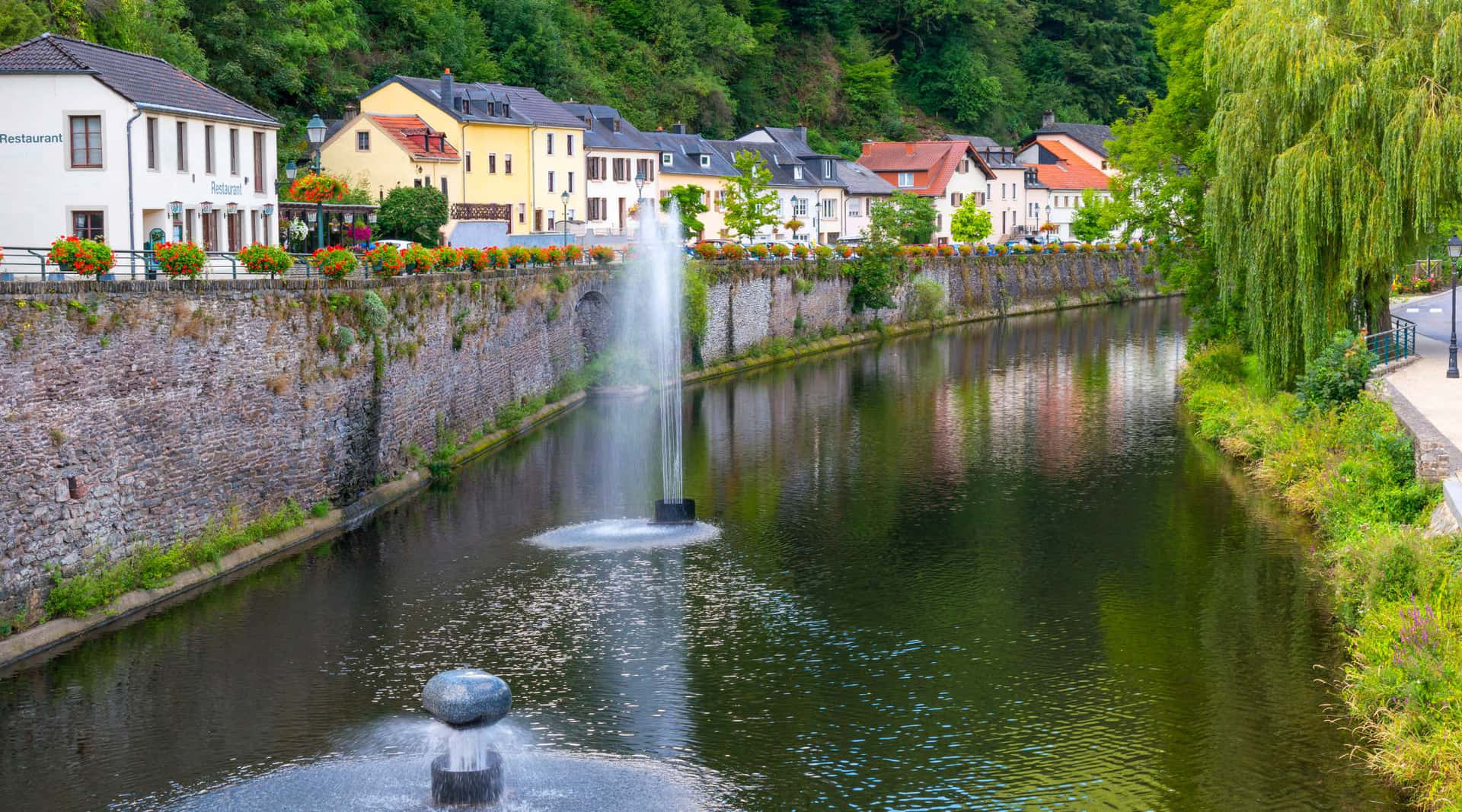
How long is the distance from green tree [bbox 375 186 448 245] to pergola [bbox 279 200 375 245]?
174 centimetres

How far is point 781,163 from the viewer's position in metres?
83.2

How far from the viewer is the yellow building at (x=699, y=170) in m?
75.7

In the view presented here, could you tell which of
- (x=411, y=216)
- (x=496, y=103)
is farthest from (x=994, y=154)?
(x=411, y=216)

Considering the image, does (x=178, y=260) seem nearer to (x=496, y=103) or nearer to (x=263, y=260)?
(x=263, y=260)

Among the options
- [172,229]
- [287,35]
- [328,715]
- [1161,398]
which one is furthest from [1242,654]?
[287,35]

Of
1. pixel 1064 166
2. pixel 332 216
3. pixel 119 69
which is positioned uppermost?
pixel 1064 166

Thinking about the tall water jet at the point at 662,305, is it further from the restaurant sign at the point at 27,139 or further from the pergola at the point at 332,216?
the restaurant sign at the point at 27,139

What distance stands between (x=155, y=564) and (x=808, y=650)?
31.3ft

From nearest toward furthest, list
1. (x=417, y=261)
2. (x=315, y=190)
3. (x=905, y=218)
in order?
(x=315, y=190) → (x=417, y=261) → (x=905, y=218)

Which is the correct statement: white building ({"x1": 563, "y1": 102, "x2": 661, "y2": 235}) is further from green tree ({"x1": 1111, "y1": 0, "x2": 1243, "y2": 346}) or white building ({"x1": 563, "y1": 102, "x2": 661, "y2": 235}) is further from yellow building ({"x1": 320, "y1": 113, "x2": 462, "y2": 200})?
green tree ({"x1": 1111, "y1": 0, "x2": 1243, "y2": 346})

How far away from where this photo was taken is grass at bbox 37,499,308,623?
2089 centimetres

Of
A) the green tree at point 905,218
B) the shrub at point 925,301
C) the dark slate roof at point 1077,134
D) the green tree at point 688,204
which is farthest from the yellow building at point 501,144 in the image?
the dark slate roof at point 1077,134

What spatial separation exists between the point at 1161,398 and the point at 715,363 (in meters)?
14.9

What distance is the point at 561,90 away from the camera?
8100 cm
